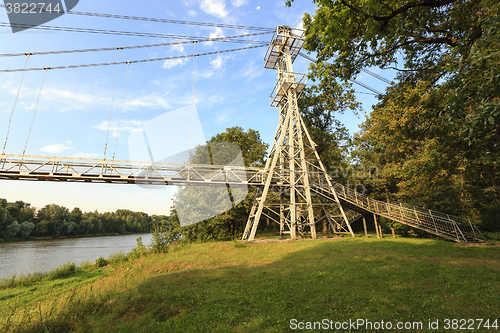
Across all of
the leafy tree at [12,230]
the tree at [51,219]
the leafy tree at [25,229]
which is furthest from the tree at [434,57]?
the tree at [51,219]

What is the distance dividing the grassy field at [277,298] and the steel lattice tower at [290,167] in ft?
30.0

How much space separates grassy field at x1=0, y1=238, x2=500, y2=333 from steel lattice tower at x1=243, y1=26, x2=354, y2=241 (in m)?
9.14

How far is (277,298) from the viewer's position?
5.73 m

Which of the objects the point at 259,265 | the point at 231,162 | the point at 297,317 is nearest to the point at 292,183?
the point at 231,162

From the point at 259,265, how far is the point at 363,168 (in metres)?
19.9

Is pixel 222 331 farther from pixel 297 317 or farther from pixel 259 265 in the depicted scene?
pixel 259 265

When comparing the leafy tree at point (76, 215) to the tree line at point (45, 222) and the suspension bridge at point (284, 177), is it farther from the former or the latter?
the suspension bridge at point (284, 177)

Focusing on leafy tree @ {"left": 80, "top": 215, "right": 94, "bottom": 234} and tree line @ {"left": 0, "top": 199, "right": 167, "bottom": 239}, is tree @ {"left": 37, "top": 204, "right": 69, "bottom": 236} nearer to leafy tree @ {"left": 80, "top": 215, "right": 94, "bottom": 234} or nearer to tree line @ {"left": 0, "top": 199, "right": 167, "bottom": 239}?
tree line @ {"left": 0, "top": 199, "right": 167, "bottom": 239}

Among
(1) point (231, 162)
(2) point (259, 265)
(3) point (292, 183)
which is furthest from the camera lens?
(1) point (231, 162)

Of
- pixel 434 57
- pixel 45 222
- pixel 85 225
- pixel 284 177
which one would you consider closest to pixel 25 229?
pixel 45 222

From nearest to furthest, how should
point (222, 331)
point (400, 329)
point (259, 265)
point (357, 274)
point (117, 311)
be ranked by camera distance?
point (400, 329) < point (222, 331) < point (117, 311) < point (357, 274) < point (259, 265)

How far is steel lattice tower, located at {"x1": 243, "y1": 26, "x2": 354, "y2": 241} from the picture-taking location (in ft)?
61.8

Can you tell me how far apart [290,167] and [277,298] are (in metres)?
14.5

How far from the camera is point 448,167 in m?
10.7
